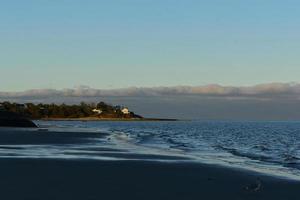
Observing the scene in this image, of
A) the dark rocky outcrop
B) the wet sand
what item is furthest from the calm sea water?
the dark rocky outcrop

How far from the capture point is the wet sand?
14680 millimetres

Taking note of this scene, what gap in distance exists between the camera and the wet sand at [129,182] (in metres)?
14.7

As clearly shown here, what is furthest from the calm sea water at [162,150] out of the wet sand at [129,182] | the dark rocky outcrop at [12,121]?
the dark rocky outcrop at [12,121]

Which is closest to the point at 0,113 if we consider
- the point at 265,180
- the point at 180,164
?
the point at 180,164

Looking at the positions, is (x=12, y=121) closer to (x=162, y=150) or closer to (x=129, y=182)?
(x=162, y=150)

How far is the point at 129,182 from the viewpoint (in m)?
17.3

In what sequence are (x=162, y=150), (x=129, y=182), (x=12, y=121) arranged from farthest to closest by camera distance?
(x=12, y=121)
(x=162, y=150)
(x=129, y=182)

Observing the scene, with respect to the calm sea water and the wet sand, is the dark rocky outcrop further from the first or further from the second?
the wet sand

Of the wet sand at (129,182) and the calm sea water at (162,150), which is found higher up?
the wet sand at (129,182)

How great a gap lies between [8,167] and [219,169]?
800 cm

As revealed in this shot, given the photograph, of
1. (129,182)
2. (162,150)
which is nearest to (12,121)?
(162,150)

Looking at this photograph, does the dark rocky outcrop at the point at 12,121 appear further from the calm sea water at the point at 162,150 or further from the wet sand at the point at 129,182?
the wet sand at the point at 129,182

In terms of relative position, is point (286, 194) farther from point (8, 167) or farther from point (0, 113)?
point (0, 113)

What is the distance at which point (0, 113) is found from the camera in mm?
94312
